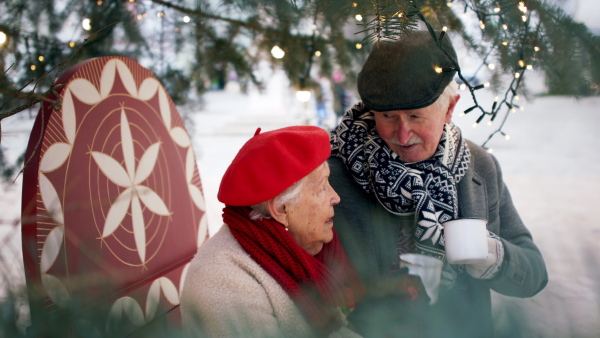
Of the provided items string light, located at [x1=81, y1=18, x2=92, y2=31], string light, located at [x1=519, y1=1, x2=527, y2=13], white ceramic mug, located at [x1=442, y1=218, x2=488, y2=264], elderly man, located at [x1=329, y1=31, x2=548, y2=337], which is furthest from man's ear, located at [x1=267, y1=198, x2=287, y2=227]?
string light, located at [x1=81, y1=18, x2=92, y2=31]

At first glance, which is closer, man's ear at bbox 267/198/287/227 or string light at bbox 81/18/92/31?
man's ear at bbox 267/198/287/227

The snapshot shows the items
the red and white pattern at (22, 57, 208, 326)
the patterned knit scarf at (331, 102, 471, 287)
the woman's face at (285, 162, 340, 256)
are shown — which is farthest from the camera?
the patterned knit scarf at (331, 102, 471, 287)

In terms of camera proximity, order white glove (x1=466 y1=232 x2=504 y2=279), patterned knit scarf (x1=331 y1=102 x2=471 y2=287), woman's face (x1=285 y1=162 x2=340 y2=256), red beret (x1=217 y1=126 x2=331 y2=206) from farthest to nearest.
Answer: patterned knit scarf (x1=331 y1=102 x2=471 y2=287), white glove (x1=466 y1=232 x2=504 y2=279), woman's face (x1=285 y1=162 x2=340 y2=256), red beret (x1=217 y1=126 x2=331 y2=206)

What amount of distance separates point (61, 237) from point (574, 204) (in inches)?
207

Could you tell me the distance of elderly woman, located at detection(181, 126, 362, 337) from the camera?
1326mm

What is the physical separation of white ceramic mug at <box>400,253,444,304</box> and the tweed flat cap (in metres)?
0.52

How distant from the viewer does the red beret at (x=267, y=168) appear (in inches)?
55.3

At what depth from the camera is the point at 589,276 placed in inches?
18.7

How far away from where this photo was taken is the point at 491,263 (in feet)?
5.32

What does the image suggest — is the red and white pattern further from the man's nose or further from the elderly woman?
the man's nose

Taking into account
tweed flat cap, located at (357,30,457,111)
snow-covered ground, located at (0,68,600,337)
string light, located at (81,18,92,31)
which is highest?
string light, located at (81,18,92,31)

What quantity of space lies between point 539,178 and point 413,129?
5.34 m

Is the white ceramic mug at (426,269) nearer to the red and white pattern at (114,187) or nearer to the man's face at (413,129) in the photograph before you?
the man's face at (413,129)

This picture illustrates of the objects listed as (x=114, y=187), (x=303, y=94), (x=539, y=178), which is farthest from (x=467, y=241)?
(x=539, y=178)
